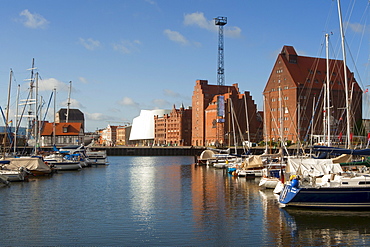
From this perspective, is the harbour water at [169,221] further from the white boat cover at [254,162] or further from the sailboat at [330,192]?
the white boat cover at [254,162]

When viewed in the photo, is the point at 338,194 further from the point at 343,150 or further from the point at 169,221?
the point at 169,221

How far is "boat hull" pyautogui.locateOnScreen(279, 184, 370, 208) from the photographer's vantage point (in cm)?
3108

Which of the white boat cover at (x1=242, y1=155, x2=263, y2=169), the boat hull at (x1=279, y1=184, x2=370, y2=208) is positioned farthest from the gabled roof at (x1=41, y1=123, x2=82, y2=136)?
the boat hull at (x1=279, y1=184, x2=370, y2=208)

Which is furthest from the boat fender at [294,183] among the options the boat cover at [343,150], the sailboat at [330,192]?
the boat cover at [343,150]

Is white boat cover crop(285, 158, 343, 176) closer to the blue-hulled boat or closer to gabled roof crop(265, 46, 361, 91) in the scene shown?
the blue-hulled boat

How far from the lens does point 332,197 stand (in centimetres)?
3138

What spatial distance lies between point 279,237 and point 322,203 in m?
7.69

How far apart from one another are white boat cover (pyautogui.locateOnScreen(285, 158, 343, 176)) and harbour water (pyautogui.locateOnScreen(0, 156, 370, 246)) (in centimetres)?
318

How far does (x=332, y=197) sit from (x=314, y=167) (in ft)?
22.4

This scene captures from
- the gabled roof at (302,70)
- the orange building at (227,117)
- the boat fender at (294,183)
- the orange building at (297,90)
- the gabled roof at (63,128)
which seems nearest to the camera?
the boat fender at (294,183)

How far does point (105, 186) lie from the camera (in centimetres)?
5372

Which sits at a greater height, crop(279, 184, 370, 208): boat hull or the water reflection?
crop(279, 184, 370, 208): boat hull

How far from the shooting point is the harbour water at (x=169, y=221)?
81.6 feet

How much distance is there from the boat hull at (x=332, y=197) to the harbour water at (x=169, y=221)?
1.85 feet
